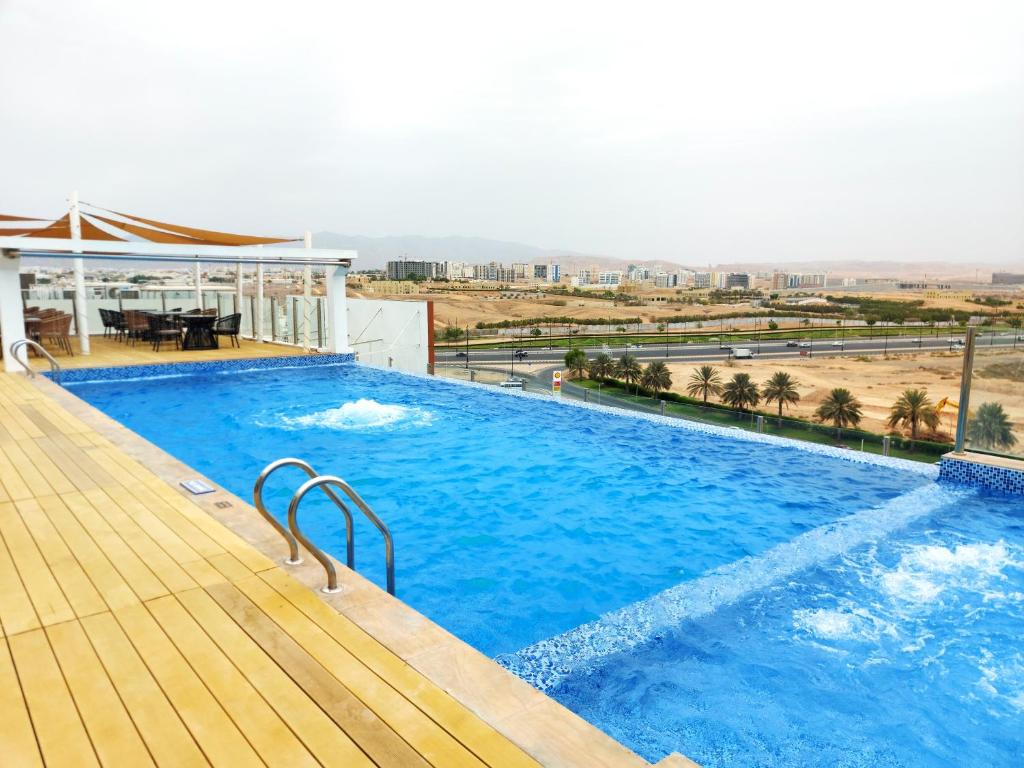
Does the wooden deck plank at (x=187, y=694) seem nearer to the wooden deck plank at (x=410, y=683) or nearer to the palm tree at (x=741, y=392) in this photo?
the wooden deck plank at (x=410, y=683)

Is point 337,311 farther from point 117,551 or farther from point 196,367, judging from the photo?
point 117,551

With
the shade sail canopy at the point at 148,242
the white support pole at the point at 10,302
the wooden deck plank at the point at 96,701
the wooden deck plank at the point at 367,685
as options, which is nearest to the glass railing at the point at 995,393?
the wooden deck plank at the point at 367,685

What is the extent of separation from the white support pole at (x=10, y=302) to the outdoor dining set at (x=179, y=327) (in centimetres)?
286

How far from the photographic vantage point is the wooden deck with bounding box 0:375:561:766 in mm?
1899

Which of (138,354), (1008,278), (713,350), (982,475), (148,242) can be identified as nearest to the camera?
(982,475)

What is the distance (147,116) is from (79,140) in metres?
3.61

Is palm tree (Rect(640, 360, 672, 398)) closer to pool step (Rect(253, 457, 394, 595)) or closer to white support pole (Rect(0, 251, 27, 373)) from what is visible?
white support pole (Rect(0, 251, 27, 373))

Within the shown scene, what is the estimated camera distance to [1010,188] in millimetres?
72250

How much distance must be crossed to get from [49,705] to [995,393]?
7282 millimetres

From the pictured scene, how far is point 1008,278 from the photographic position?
303ft

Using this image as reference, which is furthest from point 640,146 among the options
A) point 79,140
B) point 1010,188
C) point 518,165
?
point 79,140

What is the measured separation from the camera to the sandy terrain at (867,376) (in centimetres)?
6919

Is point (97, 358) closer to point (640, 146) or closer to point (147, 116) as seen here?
point (147, 116)

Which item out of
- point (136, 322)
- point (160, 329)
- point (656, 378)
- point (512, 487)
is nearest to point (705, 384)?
point (656, 378)
